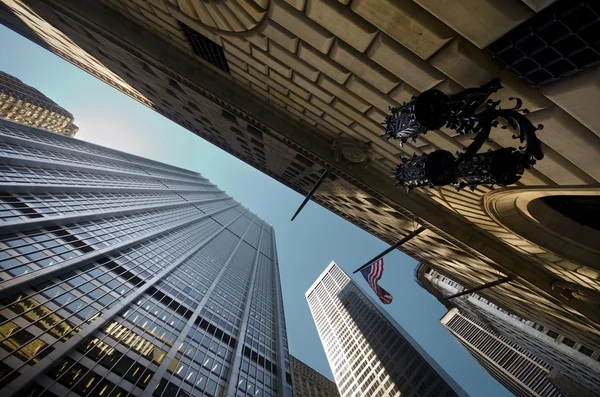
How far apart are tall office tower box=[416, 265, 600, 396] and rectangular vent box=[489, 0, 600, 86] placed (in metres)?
37.6

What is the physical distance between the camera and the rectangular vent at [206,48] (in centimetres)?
1048

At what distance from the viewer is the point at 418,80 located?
20.4 ft

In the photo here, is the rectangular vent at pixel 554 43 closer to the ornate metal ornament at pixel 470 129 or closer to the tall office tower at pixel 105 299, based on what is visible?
the ornate metal ornament at pixel 470 129

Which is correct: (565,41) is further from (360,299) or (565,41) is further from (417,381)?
(360,299)

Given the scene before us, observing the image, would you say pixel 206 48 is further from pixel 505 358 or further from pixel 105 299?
pixel 505 358

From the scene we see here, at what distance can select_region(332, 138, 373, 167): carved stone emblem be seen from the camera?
1080cm

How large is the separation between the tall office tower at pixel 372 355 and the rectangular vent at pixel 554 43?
79742 millimetres

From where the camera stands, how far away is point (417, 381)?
69.5m

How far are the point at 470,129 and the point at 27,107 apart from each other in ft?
436

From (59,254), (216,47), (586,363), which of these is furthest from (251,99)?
(586,363)

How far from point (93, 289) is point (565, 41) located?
1571 inches

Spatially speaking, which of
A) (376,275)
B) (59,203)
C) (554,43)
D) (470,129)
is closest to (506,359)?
(376,275)

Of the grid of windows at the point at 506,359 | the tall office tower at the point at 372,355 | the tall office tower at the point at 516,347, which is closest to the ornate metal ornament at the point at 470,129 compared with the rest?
the tall office tower at the point at 516,347

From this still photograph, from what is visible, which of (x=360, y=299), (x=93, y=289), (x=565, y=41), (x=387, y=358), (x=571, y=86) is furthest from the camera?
(x=360, y=299)
